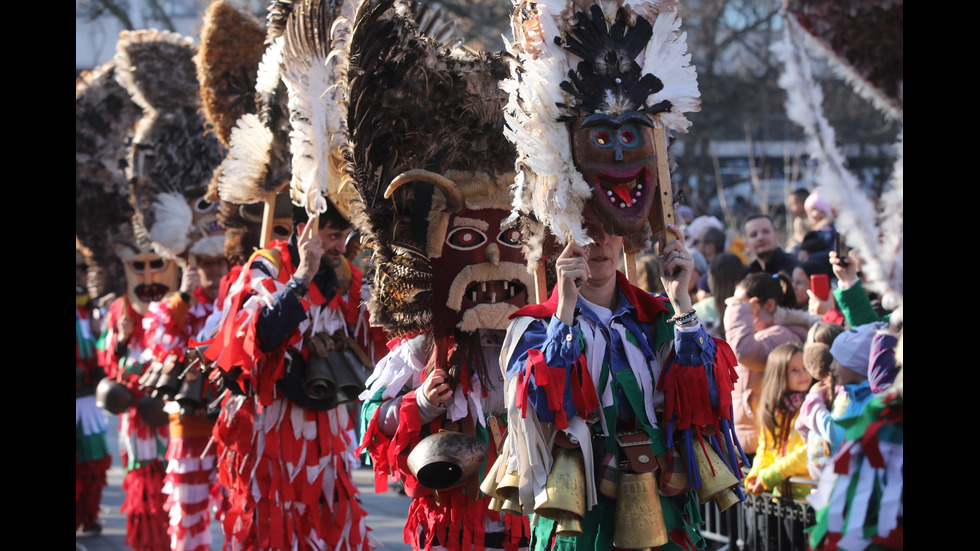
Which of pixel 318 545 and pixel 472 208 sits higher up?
pixel 472 208

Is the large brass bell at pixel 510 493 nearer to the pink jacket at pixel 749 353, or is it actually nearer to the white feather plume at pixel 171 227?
the pink jacket at pixel 749 353

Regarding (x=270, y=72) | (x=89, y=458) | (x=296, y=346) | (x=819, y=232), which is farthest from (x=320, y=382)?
(x=819, y=232)

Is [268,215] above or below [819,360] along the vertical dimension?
above

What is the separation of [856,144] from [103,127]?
43.8ft

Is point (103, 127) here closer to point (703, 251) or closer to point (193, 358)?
point (193, 358)

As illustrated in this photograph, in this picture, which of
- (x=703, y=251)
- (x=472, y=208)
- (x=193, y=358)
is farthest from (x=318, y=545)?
(x=703, y=251)

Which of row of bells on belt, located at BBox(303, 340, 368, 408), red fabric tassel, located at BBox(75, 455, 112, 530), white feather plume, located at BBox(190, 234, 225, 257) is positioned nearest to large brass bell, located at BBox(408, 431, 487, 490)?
row of bells on belt, located at BBox(303, 340, 368, 408)

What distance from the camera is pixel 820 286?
603 cm

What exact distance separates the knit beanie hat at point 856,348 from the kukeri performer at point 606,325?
149 cm

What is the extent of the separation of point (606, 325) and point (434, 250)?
1.03m

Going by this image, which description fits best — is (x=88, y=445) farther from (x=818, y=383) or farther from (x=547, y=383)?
(x=547, y=383)

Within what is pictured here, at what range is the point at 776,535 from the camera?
5.52 metres

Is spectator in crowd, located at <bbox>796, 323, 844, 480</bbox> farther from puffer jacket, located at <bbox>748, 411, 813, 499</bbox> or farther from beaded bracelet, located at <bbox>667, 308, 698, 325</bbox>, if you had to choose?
beaded bracelet, located at <bbox>667, 308, 698, 325</bbox>

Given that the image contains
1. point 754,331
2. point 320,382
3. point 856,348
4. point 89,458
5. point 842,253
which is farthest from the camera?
A: point 89,458
